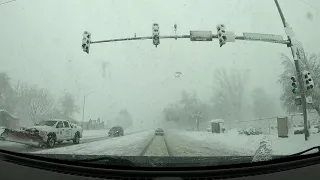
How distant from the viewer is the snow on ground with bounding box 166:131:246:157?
250 cm

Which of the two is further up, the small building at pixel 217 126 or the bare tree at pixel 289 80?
the bare tree at pixel 289 80

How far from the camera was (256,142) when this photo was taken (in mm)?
2490

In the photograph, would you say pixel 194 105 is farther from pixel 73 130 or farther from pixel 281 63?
pixel 73 130

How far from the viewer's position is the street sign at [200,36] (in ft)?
10.3

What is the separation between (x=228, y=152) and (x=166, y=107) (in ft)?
2.63

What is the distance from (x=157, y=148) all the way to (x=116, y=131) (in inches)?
21.1

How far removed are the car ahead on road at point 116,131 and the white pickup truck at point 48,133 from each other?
42 centimetres

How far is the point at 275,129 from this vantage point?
2.48m

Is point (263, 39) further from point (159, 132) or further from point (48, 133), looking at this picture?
point (48, 133)

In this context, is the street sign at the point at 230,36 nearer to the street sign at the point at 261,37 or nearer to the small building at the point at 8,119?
the street sign at the point at 261,37

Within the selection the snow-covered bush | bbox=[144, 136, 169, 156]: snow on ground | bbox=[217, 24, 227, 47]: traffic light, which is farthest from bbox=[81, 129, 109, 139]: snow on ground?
bbox=[217, 24, 227, 47]: traffic light

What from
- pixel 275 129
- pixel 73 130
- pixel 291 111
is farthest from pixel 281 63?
pixel 73 130

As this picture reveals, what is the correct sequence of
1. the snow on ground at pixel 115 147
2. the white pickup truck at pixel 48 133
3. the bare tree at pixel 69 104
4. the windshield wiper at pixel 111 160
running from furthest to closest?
the white pickup truck at pixel 48 133 → the bare tree at pixel 69 104 → the snow on ground at pixel 115 147 → the windshield wiper at pixel 111 160

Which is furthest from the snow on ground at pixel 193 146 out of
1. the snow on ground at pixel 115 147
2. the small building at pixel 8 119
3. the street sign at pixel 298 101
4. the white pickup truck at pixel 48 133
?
the small building at pixel 8 119
